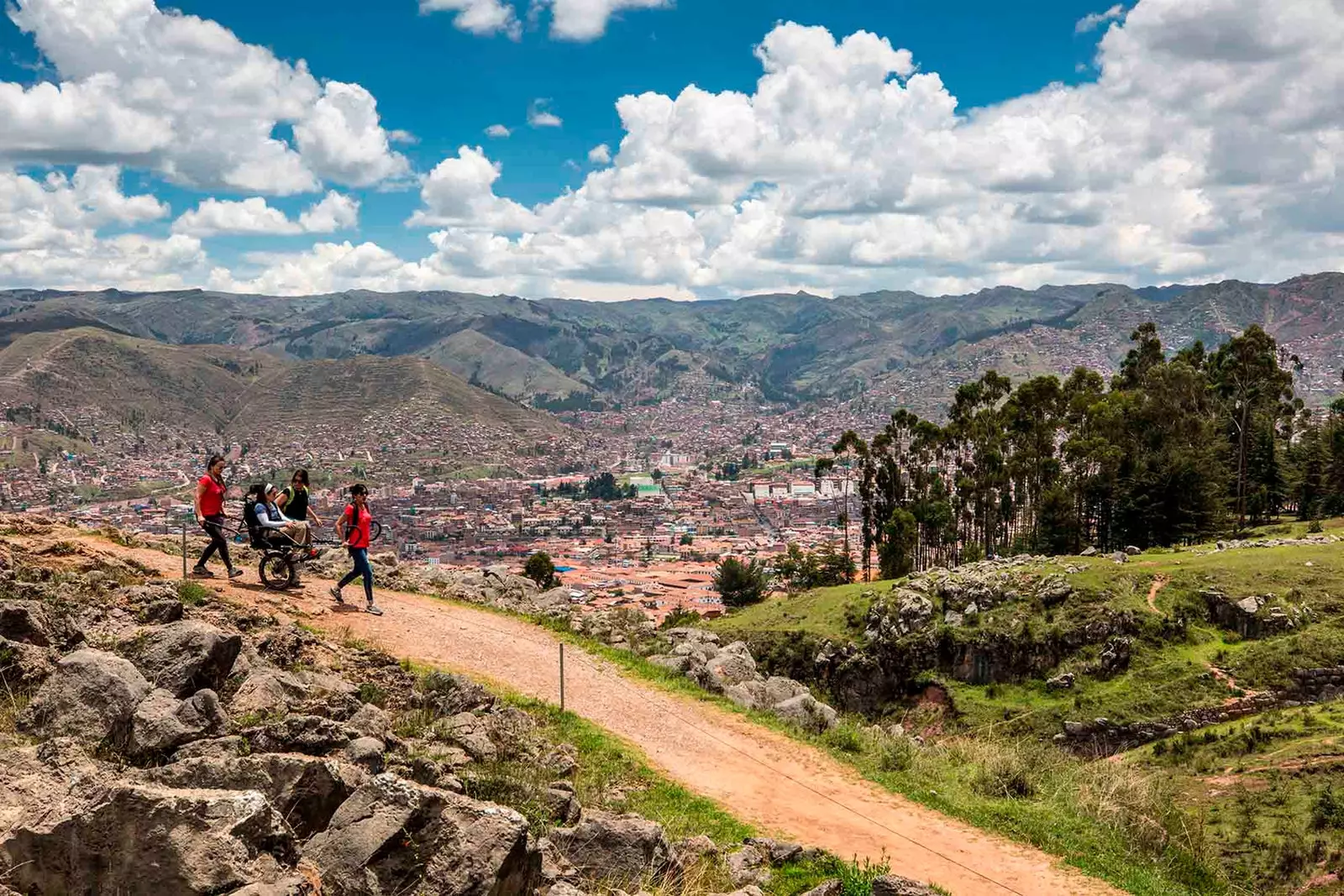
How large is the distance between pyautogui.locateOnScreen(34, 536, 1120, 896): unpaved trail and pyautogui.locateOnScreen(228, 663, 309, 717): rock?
507 cm

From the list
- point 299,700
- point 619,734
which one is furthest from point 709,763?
point 299,700

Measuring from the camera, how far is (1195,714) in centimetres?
2720

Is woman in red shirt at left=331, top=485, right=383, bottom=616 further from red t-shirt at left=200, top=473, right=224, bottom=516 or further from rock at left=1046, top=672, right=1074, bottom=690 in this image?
rock at left=1046, top=672, right=1074, bottom=690

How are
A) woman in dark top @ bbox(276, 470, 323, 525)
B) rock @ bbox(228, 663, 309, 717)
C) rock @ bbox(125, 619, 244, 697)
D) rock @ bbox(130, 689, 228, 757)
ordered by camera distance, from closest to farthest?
rock @ bbox(130, 689, 228, 757), rock @ bbox(125, 619, 244, 697), rock @ bbox(228, 663, 309, 717), woman in dark top @ bbox(276, 470, 323, 525)

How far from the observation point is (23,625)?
30.2 feet

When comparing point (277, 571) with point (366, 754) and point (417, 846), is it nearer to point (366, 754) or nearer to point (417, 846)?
point (366, 754)

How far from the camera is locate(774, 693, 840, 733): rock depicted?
15.1 metres

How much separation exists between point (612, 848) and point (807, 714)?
26.5ft

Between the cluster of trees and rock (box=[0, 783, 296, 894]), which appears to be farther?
the cluster of trees

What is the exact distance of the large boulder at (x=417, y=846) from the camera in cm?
569

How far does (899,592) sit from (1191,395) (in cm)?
2802

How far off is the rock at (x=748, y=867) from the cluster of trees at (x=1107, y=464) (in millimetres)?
41314

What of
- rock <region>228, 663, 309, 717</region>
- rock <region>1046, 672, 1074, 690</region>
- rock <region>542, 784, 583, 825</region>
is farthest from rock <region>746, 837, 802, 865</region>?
rock <region>1046, 672, 1074, 690</region>

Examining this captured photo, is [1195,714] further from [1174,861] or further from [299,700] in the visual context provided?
[299,700]
